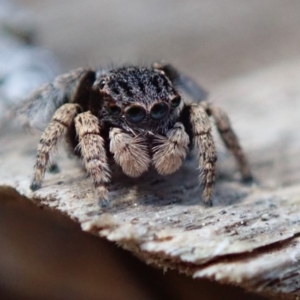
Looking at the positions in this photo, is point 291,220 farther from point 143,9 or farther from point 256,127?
point 143,9

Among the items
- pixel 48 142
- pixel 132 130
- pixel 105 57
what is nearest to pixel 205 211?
pixel 132 130

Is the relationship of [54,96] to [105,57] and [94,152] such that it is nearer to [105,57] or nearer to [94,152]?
[94,152]

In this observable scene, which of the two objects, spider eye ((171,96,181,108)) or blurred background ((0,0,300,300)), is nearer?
spider eye ((171,96,181,108))

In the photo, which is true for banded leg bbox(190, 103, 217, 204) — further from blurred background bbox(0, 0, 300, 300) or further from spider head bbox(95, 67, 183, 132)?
blurred background bbox(0, 0, 300, 300)

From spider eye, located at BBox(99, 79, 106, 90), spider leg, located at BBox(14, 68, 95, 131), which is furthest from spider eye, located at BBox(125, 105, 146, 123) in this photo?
spider leg, located at BBox(14, 68, 95, 131)

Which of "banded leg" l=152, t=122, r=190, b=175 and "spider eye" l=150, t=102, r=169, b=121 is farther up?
"spider eye" l=150, t=102, r=169, b=121

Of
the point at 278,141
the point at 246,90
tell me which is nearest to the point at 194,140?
the point at 278,141

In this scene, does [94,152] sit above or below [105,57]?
below
